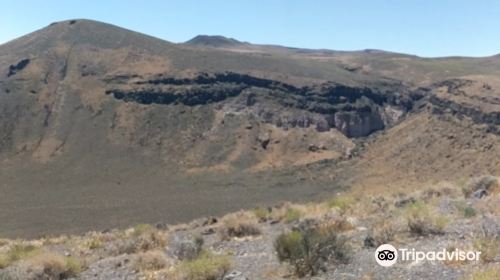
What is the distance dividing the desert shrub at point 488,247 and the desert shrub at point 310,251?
237 centimetres

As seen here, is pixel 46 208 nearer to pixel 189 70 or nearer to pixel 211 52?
pixel 189 70

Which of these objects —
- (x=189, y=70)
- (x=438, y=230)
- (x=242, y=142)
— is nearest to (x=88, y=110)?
(x=189, y=70)

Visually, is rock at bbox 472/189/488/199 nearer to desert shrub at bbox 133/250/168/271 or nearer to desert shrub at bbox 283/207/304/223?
desert shrub at bbox 283/207/304/223

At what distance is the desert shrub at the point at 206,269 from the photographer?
12.2 metres

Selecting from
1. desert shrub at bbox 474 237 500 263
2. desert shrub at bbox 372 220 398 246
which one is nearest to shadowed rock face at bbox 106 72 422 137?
desert shrub at bbox 372 220 398 246

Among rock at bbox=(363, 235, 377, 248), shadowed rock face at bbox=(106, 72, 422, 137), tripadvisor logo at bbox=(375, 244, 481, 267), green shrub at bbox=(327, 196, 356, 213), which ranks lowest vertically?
shadowed rock face at bbox=(106, 72, 422, 137)

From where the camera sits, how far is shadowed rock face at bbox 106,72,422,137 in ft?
303

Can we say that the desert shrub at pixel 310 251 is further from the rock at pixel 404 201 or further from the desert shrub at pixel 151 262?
the rock at pixel 404 201

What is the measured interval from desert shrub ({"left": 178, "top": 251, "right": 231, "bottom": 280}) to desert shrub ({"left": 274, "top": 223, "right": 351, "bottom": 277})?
1183mm

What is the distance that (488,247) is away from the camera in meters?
10.6

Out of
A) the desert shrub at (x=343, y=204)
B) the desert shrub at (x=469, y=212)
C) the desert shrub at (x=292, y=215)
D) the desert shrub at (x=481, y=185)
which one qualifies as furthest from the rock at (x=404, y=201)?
the desert shrub at (x=469, y=212)

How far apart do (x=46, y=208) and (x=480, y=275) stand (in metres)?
59.3

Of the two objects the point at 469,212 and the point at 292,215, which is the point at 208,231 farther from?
the point at 469,212

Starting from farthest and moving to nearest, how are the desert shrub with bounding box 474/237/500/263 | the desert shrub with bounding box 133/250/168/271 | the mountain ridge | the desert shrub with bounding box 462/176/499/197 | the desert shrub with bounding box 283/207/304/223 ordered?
the mountain ridge < the desert shrub with bounding box 283/207/304/223 < the desert shrub with bounding box 462/176/499/197 < the desert shrub with bounding box 133/250/168/271 < the desert shrub with bounding box 474/237/500/263
